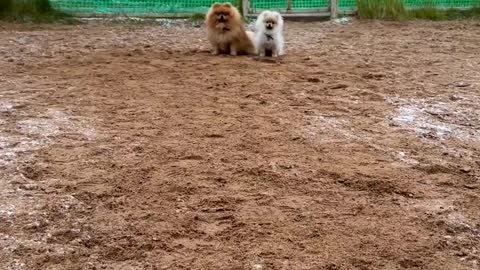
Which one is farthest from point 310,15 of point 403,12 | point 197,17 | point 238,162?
point 238,162

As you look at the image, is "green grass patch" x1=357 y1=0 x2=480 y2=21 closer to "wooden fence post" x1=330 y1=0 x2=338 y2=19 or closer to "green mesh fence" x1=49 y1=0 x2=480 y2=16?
"green mesh fence" x1=49 y1=0 x2=480 y2=16

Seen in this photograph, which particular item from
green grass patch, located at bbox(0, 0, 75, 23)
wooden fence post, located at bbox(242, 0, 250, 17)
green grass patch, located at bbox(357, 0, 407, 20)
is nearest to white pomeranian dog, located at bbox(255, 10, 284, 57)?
wooden fence post, located at bbox(242, 0, 250, 17)

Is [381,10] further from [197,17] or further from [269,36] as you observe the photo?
[269,36]

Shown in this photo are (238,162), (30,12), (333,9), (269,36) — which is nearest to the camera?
(238,162)

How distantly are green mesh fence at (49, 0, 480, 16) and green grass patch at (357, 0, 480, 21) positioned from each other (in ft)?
0.21

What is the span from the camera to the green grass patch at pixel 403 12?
28.0 ft

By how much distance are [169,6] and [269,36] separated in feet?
8.65

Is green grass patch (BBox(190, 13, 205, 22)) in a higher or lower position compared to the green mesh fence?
lower

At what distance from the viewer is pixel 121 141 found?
3713 millimetres

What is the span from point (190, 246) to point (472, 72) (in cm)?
370

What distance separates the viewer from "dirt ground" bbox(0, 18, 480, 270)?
257 centimetres

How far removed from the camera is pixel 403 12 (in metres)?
8.62

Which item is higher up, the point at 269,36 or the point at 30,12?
the point at 30,12

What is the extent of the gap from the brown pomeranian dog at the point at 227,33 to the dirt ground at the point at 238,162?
392mm
